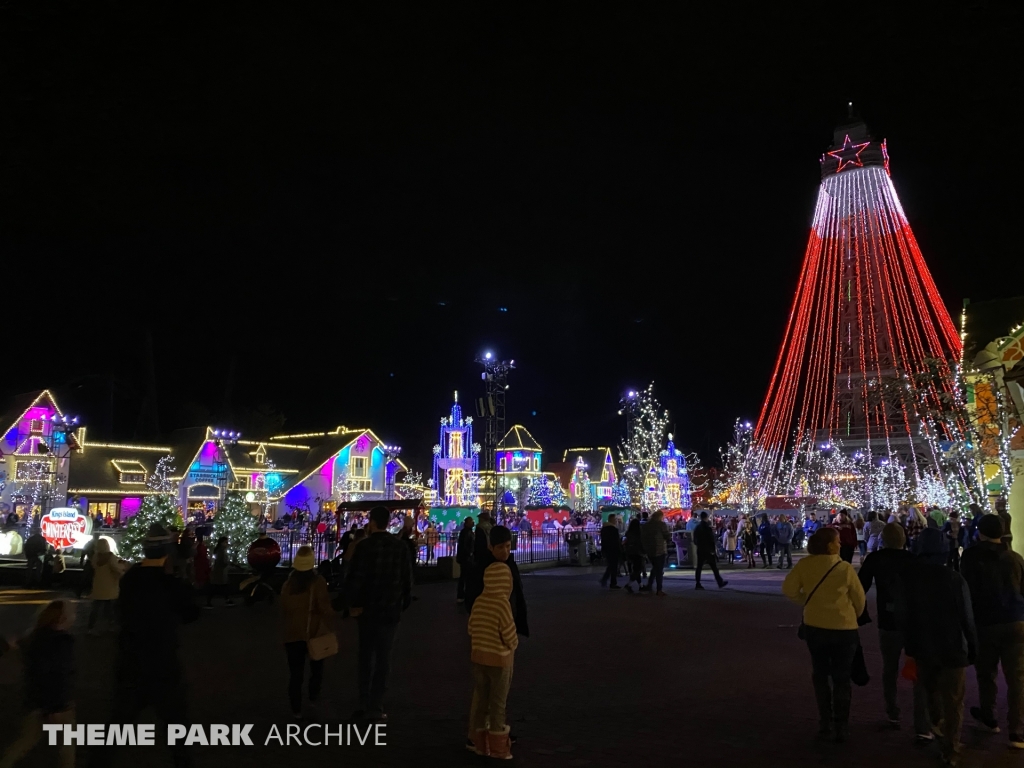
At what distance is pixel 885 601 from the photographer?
20.7 feet

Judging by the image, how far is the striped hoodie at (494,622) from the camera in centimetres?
545

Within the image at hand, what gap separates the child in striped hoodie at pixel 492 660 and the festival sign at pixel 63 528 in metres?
18.1

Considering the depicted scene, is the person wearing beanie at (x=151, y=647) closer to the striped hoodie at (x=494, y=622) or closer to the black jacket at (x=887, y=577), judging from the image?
the striped hoodie at (x=494, y=622)

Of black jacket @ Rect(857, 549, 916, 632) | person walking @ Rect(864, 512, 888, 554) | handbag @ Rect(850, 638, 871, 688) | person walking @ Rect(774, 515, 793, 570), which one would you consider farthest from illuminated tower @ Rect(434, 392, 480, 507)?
handbag @ Rect(850, 638, 871, 688)

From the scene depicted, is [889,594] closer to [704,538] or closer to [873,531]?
[704,538]

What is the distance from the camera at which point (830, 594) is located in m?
5.97

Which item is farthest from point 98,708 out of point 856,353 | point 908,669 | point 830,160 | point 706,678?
point 856,353

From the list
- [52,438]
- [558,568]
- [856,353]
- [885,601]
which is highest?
[856,353]

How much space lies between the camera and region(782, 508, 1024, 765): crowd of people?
5523 mm

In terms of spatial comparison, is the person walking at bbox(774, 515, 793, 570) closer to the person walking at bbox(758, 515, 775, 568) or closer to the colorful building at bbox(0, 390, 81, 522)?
the person walking at bbox(758, 515, 775, 568)

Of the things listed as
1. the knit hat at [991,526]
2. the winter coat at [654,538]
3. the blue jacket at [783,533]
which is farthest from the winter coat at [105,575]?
the blue jacket at [783,533]

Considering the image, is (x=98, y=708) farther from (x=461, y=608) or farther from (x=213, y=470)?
(x=213, y=470)

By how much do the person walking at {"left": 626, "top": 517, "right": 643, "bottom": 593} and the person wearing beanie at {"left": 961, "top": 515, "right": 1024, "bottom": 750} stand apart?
1003 centimetres

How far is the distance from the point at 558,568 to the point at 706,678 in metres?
17.3
